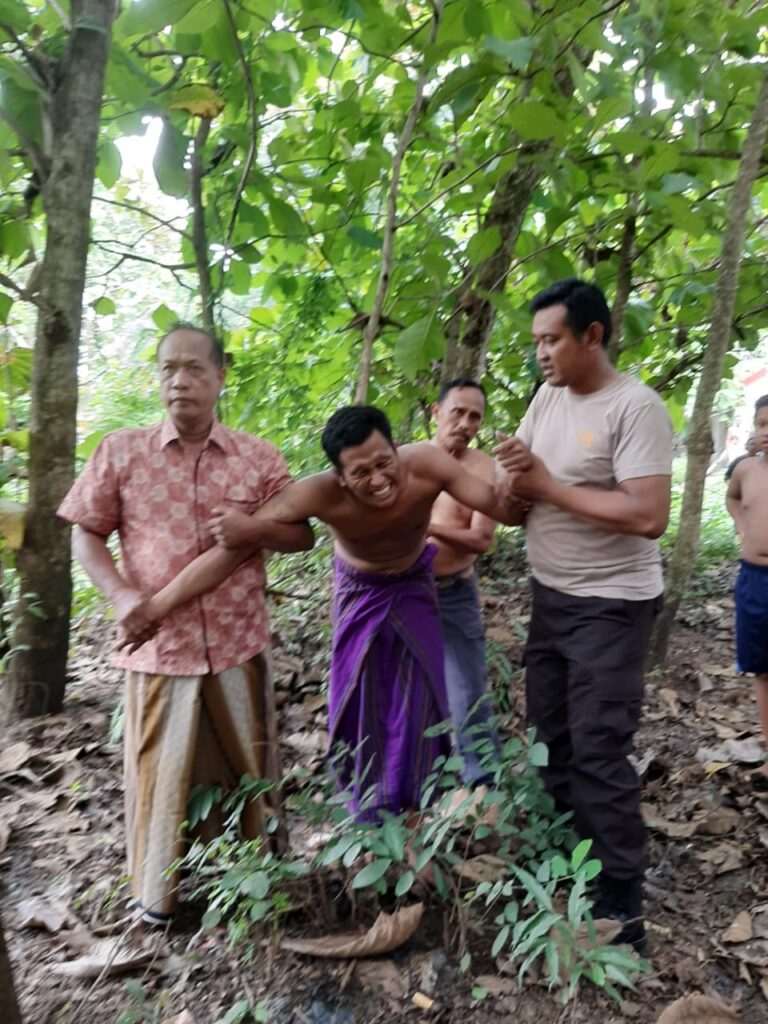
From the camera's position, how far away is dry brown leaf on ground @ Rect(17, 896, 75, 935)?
7.19 ft

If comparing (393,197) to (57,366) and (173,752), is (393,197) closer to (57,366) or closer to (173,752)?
(57,366)

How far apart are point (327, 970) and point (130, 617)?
3.44 ft

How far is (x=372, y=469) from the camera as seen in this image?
2.21 meters

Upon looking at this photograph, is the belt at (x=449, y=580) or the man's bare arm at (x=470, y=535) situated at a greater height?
the man's bare arm at (x=470, y=535)

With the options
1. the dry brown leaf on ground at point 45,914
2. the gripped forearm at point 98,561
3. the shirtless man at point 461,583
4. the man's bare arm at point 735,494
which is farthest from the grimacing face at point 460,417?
the dry brown leaf on ground at point 45,914

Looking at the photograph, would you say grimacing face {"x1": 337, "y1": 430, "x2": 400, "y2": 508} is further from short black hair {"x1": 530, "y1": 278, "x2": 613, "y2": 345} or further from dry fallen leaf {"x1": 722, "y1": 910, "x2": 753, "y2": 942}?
dry fallen leaf {"x1": 722, "y1": 910, "x2": 753, "y2": 942}

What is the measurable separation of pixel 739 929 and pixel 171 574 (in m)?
2.09

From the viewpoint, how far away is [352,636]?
2564 mm

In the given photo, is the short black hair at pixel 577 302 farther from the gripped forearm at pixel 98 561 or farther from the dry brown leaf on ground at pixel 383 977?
the dry brown leaf on ground at pixel 383 977

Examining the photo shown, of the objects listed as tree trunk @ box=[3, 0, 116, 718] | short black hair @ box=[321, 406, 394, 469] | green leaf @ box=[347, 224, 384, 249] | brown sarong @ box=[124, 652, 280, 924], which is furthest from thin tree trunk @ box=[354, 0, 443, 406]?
tree trunk @ box=[3, 0, 116, 718]

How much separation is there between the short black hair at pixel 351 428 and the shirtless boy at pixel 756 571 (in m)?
1.85

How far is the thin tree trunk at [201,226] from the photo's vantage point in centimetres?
316

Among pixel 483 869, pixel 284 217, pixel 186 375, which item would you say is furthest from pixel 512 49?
pixel 483 869

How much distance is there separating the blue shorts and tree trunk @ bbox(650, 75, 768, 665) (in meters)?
0.63
